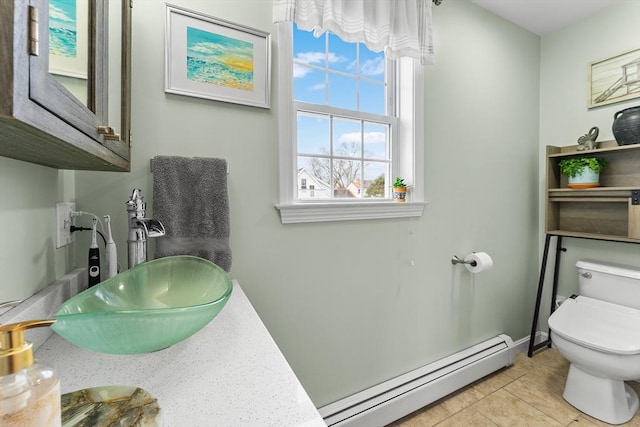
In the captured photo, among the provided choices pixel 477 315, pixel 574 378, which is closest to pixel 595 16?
pixel 477 315

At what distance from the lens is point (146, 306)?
0.86m

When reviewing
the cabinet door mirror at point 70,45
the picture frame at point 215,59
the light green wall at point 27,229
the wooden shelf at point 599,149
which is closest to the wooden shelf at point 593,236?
the wooden shelf at point 599,149

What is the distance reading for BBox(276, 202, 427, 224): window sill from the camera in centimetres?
139

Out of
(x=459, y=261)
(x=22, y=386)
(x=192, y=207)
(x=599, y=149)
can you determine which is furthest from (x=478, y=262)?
(x=22, y=386)

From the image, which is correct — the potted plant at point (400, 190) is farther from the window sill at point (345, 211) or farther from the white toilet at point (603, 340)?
the white toilet at point (603, 340)

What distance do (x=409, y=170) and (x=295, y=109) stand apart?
2.51 ft

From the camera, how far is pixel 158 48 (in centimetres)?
113

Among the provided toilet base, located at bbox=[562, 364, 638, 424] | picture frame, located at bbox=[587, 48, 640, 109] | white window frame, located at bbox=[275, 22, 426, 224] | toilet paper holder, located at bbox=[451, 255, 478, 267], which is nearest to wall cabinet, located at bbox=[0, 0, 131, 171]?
white window frame, located at bbox=[275, 22, 426, 224]

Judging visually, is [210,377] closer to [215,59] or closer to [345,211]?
[345,211]

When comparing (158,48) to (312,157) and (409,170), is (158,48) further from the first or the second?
(409,170)

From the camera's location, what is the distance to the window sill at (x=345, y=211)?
54.8 inches

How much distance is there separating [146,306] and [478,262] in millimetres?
1817

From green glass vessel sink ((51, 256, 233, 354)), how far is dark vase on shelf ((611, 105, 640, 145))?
2.47 metres

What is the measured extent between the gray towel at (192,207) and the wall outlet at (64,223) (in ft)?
0.82
